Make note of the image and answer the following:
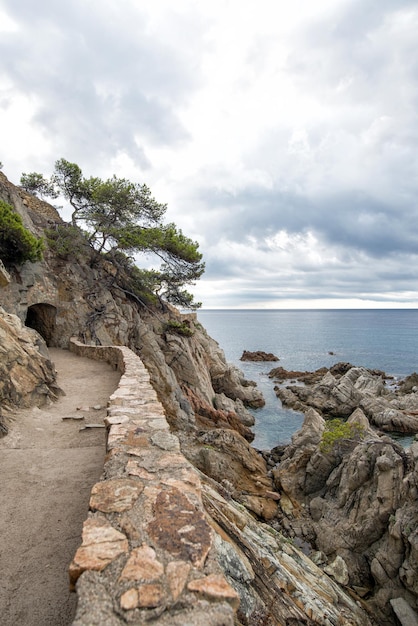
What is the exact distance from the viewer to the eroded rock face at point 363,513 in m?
8.58

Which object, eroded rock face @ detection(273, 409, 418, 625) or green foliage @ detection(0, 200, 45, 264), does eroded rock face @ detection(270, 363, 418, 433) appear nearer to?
eroded rock face @ detection(273, 409, 418, 625)

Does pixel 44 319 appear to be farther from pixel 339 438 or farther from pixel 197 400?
pixel 339 438

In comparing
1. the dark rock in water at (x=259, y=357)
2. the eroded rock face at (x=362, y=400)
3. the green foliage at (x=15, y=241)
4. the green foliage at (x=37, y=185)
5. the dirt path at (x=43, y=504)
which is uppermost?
the green foliage at (x=37, y=185)

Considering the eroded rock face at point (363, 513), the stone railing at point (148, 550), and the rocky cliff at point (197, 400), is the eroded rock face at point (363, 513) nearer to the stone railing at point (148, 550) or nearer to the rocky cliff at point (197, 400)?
the rocky cliff at point (197, 400)

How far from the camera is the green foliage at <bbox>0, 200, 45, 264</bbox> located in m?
15.6

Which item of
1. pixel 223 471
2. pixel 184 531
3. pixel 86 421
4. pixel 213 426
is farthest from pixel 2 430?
pixel 213 426

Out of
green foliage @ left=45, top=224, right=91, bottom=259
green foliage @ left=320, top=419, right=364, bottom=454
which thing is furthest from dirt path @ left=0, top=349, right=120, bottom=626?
green foliage @ left=45, top=224, right=91, bottom=259

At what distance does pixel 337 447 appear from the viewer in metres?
13.9

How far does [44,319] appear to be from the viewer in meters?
20.3

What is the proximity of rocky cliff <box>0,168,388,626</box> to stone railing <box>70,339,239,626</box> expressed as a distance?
1614 mm

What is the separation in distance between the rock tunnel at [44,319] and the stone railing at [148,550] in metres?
17.8

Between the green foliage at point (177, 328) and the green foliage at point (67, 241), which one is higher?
the green foliage at point (67, 241)

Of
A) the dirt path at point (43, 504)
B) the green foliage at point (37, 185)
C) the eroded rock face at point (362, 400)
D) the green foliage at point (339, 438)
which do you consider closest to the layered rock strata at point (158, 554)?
the dirt path at point (43, 504)

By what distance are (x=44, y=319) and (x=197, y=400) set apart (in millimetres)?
11552
